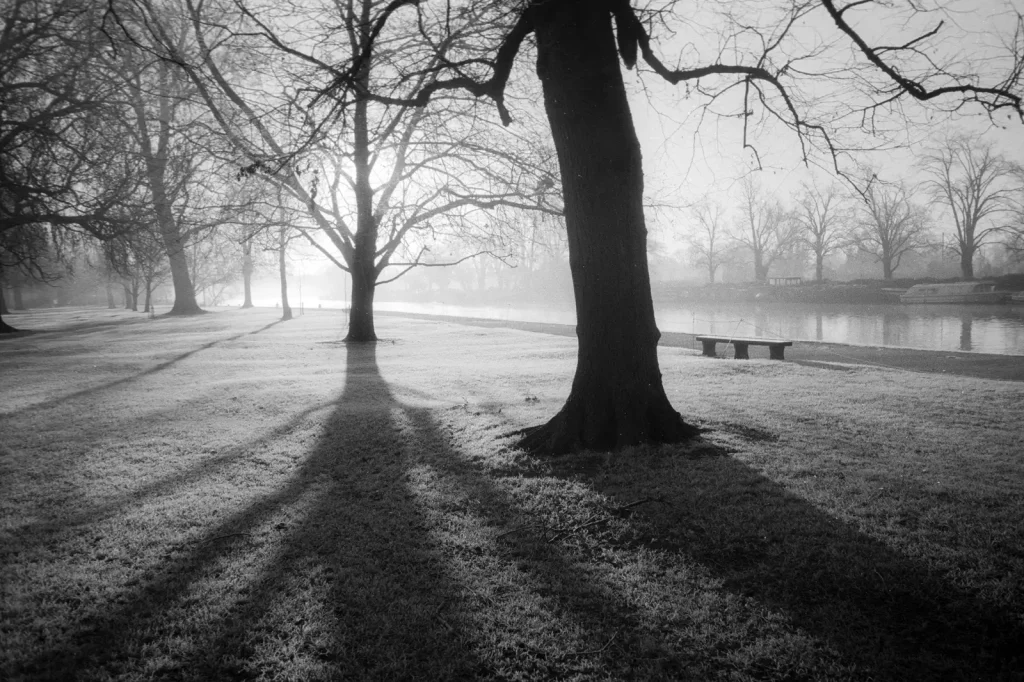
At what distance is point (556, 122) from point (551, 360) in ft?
27.0

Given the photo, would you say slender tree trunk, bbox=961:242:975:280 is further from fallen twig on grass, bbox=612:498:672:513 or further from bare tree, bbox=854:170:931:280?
fallen twig on grass, bbox=612:498:672:513

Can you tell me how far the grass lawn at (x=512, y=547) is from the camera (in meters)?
2.62

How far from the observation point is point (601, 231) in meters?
5.06

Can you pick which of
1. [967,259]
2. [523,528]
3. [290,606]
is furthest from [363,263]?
[967,259]

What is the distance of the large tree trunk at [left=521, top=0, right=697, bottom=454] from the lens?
16.5ft

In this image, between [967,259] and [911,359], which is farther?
[967,259]

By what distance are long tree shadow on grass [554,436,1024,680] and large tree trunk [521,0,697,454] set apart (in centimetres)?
76

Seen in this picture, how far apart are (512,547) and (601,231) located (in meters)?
2.78

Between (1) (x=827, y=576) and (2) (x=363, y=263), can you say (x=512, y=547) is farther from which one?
(2) (x=363, y=263)

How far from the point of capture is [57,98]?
52.6 ft

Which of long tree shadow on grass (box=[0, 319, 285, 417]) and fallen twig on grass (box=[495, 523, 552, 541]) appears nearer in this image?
fallen twig on grass (box=[495, 523, 552, 541])

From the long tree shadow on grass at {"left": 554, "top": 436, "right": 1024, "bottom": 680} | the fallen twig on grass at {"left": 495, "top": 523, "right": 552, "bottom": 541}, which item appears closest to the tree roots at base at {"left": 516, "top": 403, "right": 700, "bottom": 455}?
the long tree shadow on grass at {"left": 554, "top": 436, "right": 1024, "bottom": 680}

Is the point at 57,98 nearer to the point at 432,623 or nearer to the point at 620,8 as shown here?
the point at 620,8

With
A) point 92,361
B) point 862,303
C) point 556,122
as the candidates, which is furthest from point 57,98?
A: point 862,303
